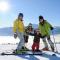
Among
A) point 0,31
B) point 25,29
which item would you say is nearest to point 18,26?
point 25,29

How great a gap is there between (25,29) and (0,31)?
65.0ft

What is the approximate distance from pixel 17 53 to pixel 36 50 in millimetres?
1351

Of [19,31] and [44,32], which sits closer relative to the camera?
[19,31]

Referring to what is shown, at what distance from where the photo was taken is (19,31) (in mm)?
11094

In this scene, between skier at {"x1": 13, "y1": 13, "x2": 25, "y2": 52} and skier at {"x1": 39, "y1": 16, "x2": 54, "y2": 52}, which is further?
skier at {"x1": 39, "y1": 16, "x2": 54, "y2": 52}

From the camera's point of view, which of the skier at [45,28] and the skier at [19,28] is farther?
the skier at [45,28]

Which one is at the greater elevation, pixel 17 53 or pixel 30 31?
pixel 30 31

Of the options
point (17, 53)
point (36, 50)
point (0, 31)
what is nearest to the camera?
point (17, 53)

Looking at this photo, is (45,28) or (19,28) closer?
(19,28)

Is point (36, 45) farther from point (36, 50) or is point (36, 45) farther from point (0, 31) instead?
point (0, 31)

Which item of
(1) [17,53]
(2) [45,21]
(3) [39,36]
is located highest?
(2) [45,21]

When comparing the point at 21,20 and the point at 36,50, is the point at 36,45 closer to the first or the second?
the point at 36,50

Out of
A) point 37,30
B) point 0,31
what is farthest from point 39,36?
point 0,31

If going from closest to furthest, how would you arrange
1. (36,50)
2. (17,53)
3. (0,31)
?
(17,53)
(36,50)
(0,31)
